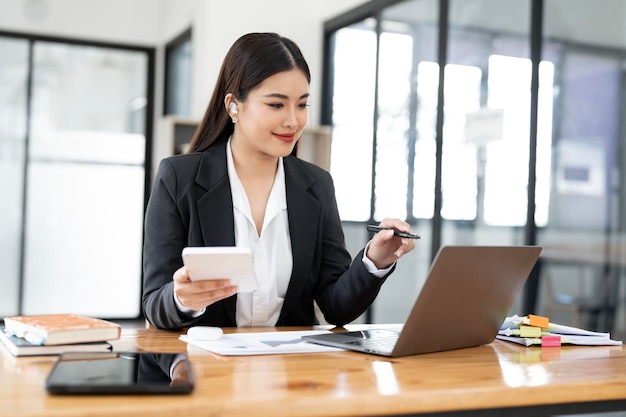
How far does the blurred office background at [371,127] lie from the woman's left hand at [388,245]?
1818 mm

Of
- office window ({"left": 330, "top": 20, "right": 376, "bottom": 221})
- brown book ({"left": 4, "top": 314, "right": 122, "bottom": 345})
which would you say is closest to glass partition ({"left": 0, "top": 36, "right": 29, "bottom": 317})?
office window ({"left": 330, "top": 20, "right": 376, "bottom": 221})

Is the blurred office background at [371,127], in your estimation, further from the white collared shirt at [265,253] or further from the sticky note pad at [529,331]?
the white collared shirt at [265,253]

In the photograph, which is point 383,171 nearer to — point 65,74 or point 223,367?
point 65,74

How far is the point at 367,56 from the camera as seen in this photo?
530 centimetres

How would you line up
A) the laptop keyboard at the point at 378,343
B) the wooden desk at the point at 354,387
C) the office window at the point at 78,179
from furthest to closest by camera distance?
the office window at the point at 78,179, the laptop keyboard at the point at 378,343, the wooden desk at the point at 354,387

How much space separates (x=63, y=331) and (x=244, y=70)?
89cm

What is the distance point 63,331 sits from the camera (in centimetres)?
135

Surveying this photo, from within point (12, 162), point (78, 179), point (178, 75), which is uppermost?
point (178, 75)

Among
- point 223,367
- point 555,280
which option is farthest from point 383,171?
point 223,367

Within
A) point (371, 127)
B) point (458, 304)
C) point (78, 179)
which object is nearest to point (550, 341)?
point (458, 304)

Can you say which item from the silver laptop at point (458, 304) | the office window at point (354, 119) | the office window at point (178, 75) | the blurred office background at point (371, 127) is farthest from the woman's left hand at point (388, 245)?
the office window at point (178, 75)

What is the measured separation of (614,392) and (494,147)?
277cm

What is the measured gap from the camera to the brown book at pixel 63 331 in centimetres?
135

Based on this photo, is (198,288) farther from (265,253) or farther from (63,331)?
(265,253)
